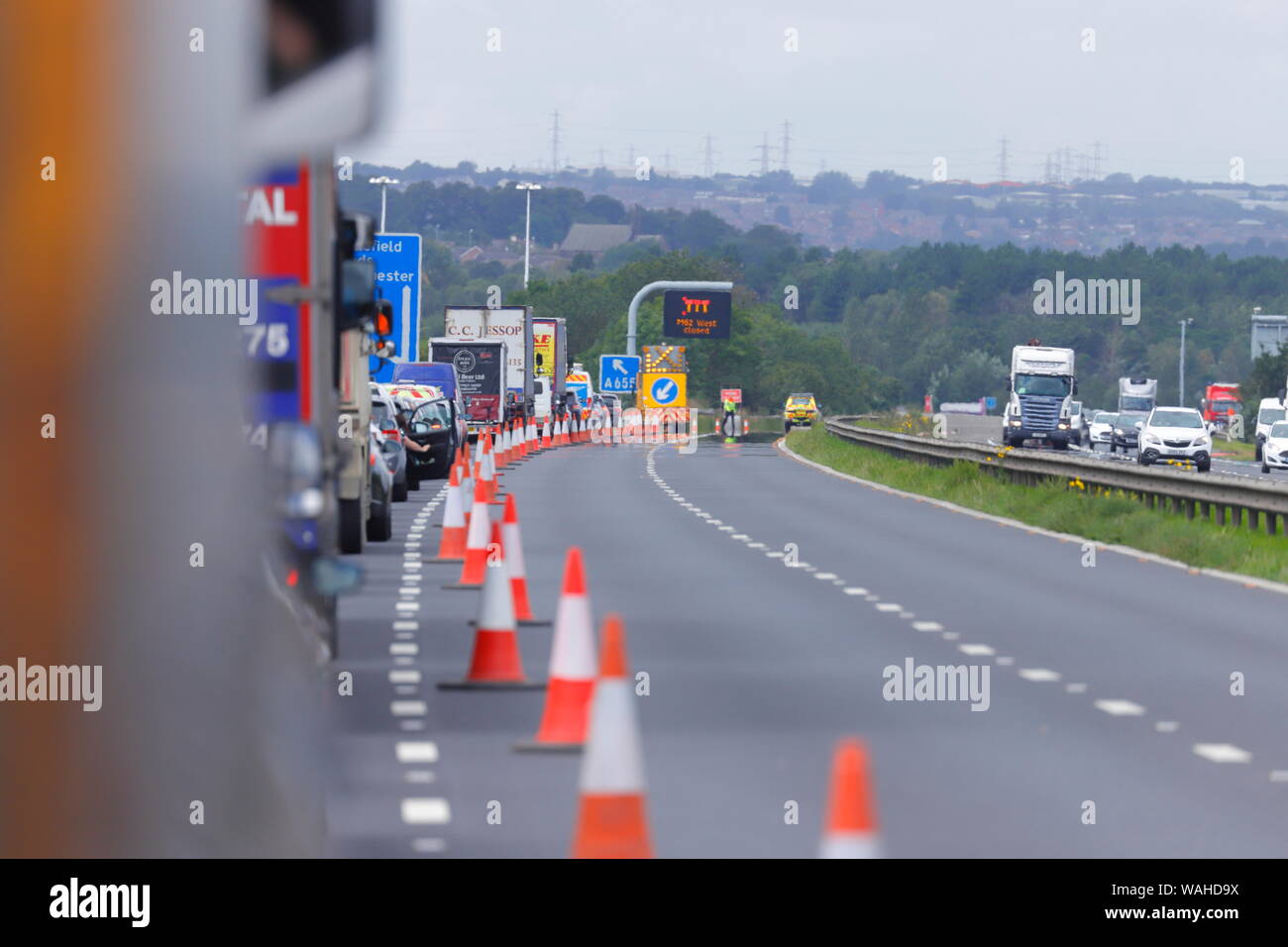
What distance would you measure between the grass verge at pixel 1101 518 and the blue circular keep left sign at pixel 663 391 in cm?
3257

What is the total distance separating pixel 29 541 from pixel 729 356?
156m

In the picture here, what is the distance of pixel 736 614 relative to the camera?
17.2 metres

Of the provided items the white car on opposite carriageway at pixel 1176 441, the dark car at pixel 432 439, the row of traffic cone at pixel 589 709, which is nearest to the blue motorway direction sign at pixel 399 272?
the dark car at pixel 432 439

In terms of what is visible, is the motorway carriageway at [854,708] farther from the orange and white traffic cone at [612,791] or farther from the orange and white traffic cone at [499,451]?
the orange and white traffic cone at [499,451]

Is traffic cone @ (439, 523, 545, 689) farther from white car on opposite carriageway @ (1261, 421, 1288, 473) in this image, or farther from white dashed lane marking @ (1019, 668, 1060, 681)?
white car on opposite carriageway @ (1261, 421, 1288, 473)

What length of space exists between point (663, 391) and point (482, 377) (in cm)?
1419

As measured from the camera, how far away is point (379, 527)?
25.0 m

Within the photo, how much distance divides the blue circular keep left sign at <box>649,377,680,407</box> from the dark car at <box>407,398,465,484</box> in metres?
34.9

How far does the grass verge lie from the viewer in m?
22.3

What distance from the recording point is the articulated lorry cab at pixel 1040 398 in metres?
69.4

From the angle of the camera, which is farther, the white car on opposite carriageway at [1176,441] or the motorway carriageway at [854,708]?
the white car on opposite carriageway at [1176,441]
